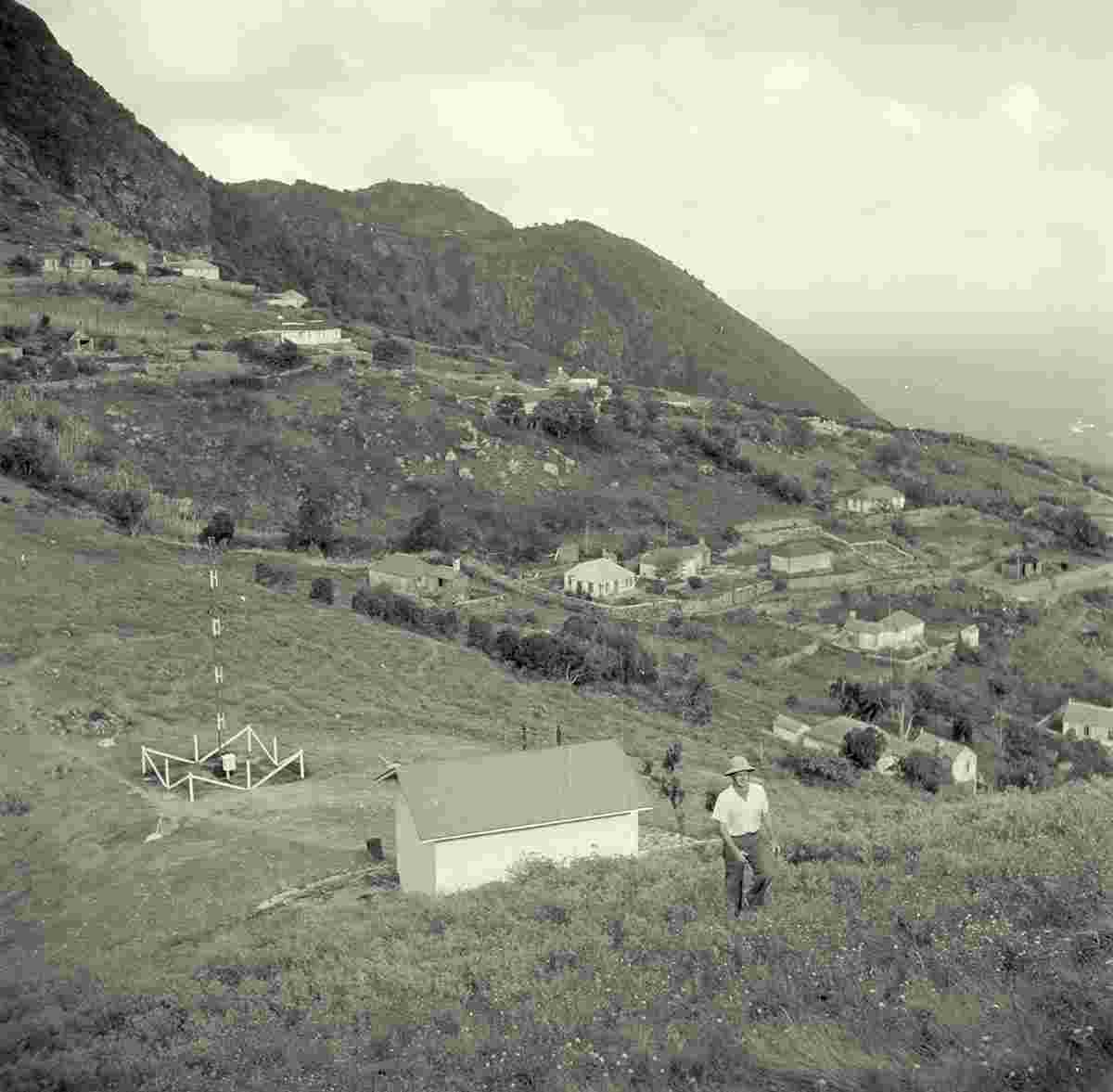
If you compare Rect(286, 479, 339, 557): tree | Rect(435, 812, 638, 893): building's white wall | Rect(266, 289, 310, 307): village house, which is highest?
Rect(266, 289, 310, 307): village house

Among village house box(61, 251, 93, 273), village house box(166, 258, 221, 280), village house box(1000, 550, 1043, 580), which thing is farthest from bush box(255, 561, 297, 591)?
village house box(166, 258, 221, 280)

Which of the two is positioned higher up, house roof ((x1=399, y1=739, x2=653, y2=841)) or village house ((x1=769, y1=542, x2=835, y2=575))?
house roof ((x1=399, y1=739, x2=653, y2=841))

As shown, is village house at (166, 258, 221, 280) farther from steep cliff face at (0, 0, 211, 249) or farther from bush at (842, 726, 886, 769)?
bush at (842, 726, 886, 769)

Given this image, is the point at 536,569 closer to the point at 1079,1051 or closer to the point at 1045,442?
the point at 1079,1051

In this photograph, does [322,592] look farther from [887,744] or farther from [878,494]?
[878,494]

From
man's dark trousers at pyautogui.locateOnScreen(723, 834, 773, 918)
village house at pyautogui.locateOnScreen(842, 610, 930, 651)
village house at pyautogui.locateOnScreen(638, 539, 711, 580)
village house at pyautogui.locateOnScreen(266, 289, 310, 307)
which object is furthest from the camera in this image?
village house at pyautogui.locateOnScreen(266, 289, 310, 307)

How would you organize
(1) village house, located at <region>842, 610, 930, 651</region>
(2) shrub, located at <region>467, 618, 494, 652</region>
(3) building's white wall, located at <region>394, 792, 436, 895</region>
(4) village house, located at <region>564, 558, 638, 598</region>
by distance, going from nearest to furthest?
(3) building's white wall, located at <region>394, 792, 436, 895</region> → (2) shrub, located at <region>467, 618, 494, 652</region> → (1) village house, located at <region>842, 610, 930, 651</region> → (4) village house, located at <region>564, 558, 638, 598</region>
